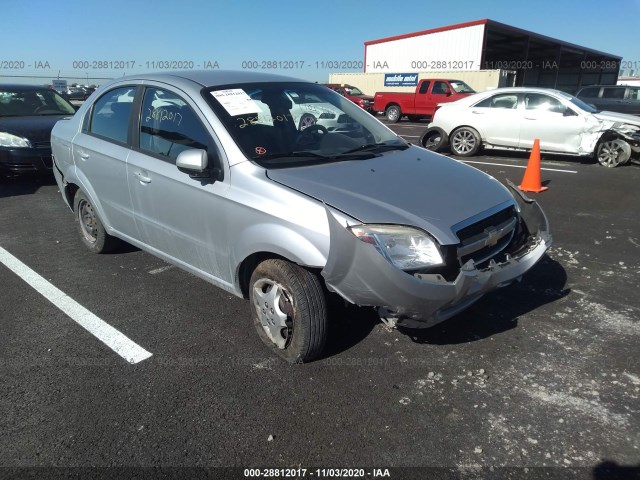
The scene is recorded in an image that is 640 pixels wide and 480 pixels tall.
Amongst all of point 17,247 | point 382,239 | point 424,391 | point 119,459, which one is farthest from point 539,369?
point 17,247

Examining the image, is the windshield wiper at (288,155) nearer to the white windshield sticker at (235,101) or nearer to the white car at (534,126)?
the white windshield sticker at (235,101)

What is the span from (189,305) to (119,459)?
5.27 ft

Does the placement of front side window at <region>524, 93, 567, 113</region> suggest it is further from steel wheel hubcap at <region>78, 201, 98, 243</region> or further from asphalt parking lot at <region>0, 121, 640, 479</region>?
steel wheel hubcap at <region>78, 201, 98, 243</region>

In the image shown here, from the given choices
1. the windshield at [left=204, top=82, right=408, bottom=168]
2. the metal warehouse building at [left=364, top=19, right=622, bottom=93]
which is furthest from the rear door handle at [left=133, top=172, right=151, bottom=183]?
the metal warehouse building at [left=364, top=19, right=622, bottom=93]

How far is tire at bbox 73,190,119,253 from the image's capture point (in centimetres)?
454

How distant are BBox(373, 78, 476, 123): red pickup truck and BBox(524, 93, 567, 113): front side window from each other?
350 inches

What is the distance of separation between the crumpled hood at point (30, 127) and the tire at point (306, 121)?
6.09m

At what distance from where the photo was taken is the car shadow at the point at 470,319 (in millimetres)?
3207

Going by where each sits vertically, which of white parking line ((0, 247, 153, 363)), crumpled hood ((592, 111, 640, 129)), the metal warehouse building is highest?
the metal warehouse building

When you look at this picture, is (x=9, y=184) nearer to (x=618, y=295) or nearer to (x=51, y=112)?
(x=51, y=112)

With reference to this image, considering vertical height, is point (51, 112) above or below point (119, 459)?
above

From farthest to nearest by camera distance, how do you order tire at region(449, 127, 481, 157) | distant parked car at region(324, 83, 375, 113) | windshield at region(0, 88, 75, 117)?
1. distant parked car at region(324, 83, 375, 113)
2. tire at region(449, 127, 481, 157)
3. windshield at region(0, 88, 75, 117)

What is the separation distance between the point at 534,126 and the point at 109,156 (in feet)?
28.5

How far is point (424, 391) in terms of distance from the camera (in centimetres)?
269
